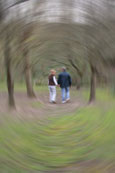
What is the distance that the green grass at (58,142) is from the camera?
8.82 ft

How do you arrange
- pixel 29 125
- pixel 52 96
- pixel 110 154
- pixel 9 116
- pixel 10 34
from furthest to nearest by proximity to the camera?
pixel 52 96 → pixel 29 125 → pixel 9 116 → pixel 10 34 → pixel 110 154

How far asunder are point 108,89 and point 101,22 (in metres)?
1.15

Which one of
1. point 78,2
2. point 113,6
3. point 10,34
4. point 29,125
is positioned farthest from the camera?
point 29,125

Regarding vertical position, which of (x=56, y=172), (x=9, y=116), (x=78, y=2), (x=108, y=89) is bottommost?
(x=56, y=172)

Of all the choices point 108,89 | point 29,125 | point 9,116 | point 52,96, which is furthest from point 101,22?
point 52,96

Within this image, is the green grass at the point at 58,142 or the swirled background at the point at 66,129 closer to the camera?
the swirled background at the point at 66,129

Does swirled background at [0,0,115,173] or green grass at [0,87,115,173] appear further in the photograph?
green grass at [0,87,115,173]

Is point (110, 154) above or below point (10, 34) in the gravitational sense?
below

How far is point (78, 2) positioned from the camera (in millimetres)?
2586

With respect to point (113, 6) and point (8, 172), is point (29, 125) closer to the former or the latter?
point (8, 172)

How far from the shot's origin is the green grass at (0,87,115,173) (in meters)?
2.69

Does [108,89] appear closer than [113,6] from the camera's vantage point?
No

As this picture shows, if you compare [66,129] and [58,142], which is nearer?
[58,142]

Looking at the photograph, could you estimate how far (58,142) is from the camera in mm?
3525
